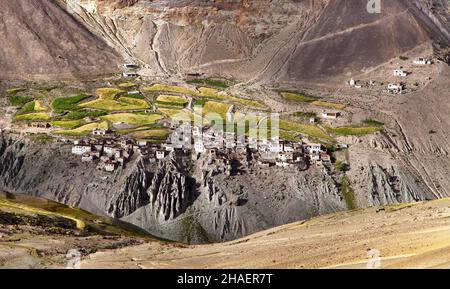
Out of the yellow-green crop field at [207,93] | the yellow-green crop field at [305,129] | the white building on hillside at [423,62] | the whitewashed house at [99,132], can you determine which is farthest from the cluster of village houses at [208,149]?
the white building on hillside at [423,62]

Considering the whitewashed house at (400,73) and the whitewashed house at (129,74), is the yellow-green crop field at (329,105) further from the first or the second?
the whitewashed house at (129,74)

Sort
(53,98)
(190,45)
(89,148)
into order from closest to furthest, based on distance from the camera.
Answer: (89,148) < (53,98) < (190,45)

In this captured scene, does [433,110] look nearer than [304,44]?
Yes

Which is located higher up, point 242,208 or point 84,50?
point 84,50

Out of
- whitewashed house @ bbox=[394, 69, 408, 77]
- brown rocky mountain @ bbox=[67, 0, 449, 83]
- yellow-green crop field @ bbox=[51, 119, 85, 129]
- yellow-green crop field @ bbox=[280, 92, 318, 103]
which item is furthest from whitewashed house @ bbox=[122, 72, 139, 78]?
whitewashed house @ bbox=[394, 69, 408, 77]
